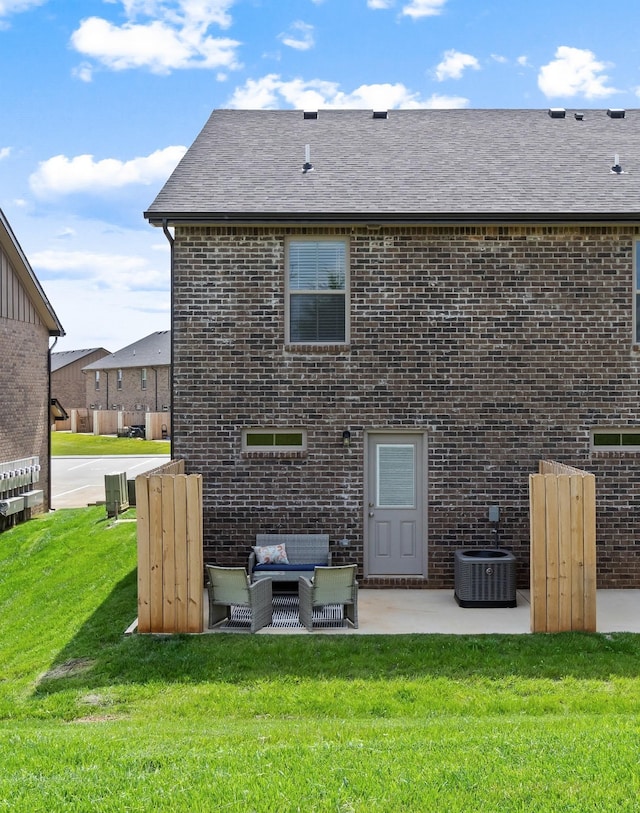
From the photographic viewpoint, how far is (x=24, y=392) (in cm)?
1708

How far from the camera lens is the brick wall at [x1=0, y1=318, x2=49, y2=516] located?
1609cm

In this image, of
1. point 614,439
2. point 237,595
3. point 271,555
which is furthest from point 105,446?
point 614,439

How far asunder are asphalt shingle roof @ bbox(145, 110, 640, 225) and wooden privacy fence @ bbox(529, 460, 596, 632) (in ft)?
14.4

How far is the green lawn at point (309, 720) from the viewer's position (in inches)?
160

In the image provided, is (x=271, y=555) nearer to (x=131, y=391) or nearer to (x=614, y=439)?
→ (x=614, y=439)

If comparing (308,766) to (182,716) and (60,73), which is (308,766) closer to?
(182,716)

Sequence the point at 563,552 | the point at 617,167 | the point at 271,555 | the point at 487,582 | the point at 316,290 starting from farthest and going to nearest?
1. the point at 617,167
2. the point at 316,290
3. the point at 271,555
4. the point at 487,582
5. the point at 563,552

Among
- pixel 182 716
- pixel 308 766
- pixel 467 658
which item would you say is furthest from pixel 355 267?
pixel 308 766

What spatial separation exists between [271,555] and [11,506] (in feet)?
29.7

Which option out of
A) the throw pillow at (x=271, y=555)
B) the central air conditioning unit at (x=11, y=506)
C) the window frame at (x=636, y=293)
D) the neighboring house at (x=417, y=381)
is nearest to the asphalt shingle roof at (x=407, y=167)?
the neighboring house at (x=417, y=381)

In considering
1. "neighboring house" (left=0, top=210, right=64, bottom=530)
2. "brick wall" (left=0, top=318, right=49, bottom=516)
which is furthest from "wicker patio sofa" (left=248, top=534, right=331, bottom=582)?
"brick wall" (left=0, top=318, right=49, bottom=516)

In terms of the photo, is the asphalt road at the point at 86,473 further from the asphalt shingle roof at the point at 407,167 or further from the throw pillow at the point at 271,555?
the asphalt shingle roof at the point at 407,167

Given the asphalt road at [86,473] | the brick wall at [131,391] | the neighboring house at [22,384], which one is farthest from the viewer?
the brick wall at [131,391]

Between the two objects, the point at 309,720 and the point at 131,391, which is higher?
the point at 131,391
